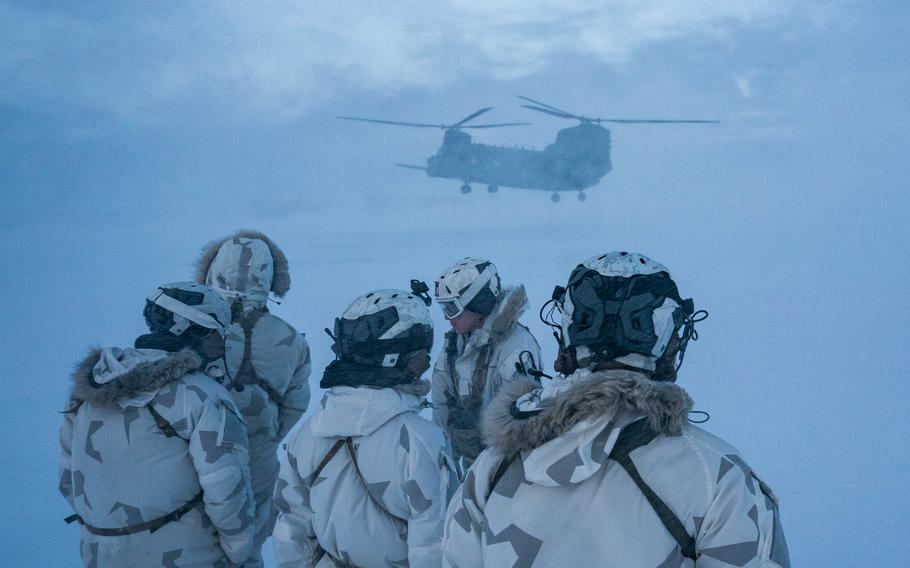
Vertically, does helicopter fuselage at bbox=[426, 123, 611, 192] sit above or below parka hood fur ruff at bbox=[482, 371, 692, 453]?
above

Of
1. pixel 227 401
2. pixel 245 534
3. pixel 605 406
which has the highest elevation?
pixel 605 406

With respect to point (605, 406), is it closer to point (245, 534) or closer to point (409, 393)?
point (409, 393)

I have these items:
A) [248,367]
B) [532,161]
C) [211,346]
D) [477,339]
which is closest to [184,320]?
[211,346]

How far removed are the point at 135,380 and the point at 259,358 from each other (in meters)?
0.98

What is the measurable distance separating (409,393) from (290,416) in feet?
5.22

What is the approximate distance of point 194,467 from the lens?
8.93 ft

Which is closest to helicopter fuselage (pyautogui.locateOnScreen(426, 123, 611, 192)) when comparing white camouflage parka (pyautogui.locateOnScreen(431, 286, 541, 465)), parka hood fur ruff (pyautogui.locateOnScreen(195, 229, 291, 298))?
parka hood fur ruff (pyautogui.locateOnScreen(195, 229, 291, 298))

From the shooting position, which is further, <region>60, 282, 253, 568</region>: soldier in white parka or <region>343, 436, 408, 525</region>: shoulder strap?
<region>60, 282, 253, 568</region>: soldier in white parka

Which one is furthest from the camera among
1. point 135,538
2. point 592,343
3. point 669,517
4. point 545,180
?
point 545,180

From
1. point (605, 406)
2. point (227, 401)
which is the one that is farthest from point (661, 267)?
point (227, 401)

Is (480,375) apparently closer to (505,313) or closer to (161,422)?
(505,313)

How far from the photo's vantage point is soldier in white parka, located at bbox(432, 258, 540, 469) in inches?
137

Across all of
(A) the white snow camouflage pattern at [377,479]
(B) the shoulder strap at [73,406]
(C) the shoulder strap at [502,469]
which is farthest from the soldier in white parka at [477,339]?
(C) the shoulder strap at [502,469]

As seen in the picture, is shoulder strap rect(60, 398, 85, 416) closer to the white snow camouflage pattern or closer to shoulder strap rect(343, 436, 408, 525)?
the white snow camouflage pattern
